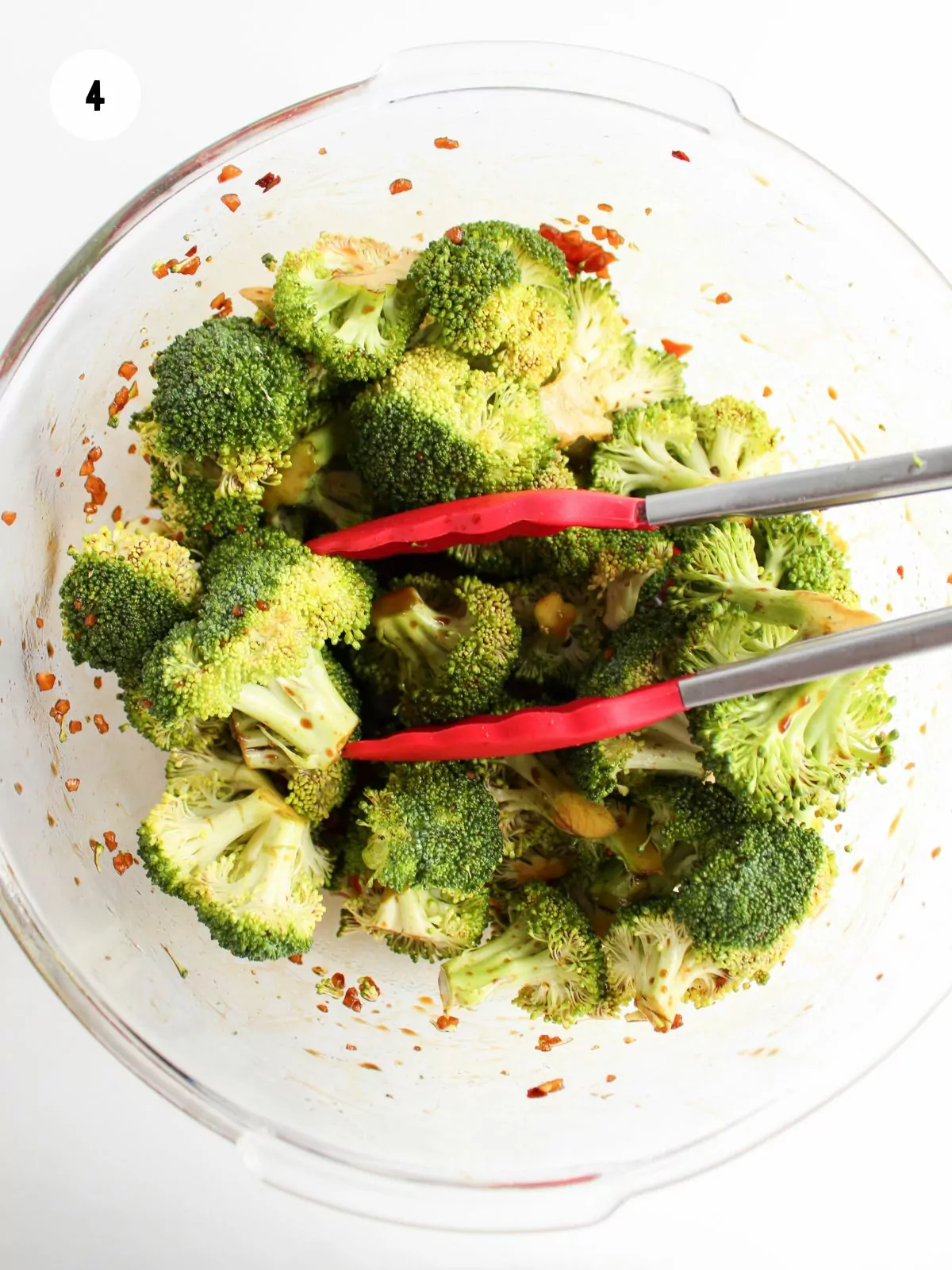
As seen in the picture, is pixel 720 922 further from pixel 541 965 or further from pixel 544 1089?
pixel 544 1089

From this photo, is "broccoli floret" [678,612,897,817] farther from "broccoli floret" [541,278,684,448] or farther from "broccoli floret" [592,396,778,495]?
"broccoli floret" [541,278,684,448]

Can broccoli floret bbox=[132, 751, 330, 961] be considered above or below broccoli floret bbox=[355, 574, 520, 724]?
below

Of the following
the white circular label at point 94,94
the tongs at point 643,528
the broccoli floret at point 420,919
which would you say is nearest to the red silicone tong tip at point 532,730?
the tongs at point 643,528

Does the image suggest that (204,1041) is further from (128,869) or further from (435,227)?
(435,227)

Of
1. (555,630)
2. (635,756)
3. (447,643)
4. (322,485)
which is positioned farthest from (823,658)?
(322,485)

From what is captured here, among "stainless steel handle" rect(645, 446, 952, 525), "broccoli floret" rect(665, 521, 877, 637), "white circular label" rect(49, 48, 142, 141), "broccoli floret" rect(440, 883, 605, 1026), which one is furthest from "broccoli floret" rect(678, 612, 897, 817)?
"white circular label" rect(49, 48, 142, 141)

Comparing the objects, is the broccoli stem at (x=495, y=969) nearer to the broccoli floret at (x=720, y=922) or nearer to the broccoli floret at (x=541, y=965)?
the broccoli floret at (x=541, y=965)

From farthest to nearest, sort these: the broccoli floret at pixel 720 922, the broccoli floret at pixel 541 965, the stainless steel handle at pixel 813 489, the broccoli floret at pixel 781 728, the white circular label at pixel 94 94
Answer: the white circular label at pixel 94 94, the broccoli floret at pixel 541 965, the broccoli floret at pixel 720 922, the broccoli floret at pixel 781 728, the stainless steel handle at pixel 813 489
